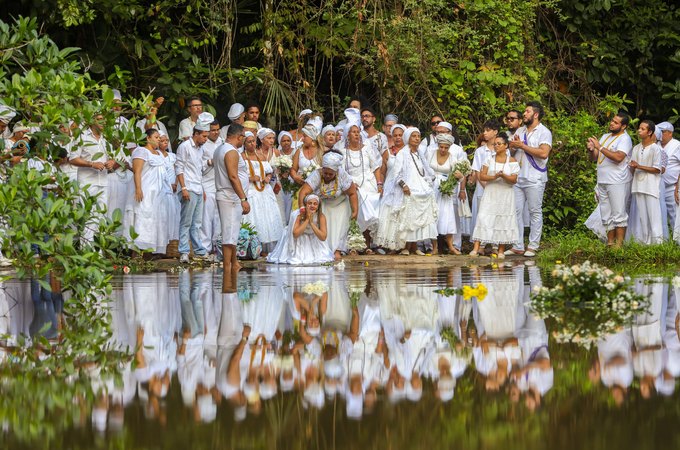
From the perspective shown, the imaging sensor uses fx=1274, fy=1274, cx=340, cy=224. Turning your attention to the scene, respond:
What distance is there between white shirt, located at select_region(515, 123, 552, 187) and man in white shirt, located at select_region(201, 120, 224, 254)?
4.92 meters

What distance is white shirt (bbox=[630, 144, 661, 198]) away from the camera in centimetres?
2006

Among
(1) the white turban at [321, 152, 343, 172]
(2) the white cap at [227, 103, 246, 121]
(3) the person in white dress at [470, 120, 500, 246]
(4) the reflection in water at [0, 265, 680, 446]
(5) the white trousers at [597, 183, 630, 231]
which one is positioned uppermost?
(2) the white cap at [227, 103, 246, 121]

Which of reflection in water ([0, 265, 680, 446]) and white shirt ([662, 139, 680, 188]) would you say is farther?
white shirt ([662, 139, 680, 188])

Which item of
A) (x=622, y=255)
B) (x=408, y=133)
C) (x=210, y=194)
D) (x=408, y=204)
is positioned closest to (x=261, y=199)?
(x=210, y=194)

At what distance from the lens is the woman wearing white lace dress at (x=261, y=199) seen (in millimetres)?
19891

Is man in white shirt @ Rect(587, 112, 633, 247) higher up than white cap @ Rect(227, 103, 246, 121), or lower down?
lower down

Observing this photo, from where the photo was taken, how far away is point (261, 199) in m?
20.2

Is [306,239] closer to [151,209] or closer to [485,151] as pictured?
[151,209]

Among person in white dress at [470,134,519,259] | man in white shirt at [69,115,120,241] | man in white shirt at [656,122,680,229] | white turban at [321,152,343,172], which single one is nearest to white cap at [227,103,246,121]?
white turban at [321,152,343,172]

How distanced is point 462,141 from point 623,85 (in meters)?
4.69

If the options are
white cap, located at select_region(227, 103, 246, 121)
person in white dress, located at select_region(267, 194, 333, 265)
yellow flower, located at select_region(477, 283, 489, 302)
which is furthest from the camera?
white cap, located at select_region(227, 103, 246, 121)

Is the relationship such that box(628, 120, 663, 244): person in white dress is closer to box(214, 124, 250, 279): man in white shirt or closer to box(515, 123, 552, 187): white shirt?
box(515, 123, 552, 187): white shirt

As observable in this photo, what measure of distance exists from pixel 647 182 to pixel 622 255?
2.72 m

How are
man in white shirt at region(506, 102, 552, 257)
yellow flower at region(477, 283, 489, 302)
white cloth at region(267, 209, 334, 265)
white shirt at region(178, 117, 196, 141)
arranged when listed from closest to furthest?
1. yellow flower at region(477, 283, 489, 302)
2. white cloth at region(267, 209, 334, 265)
3. man in white shirt at region(506, 102, 552, 257)
4. white shirt at region(178, 117, 196, 141)
